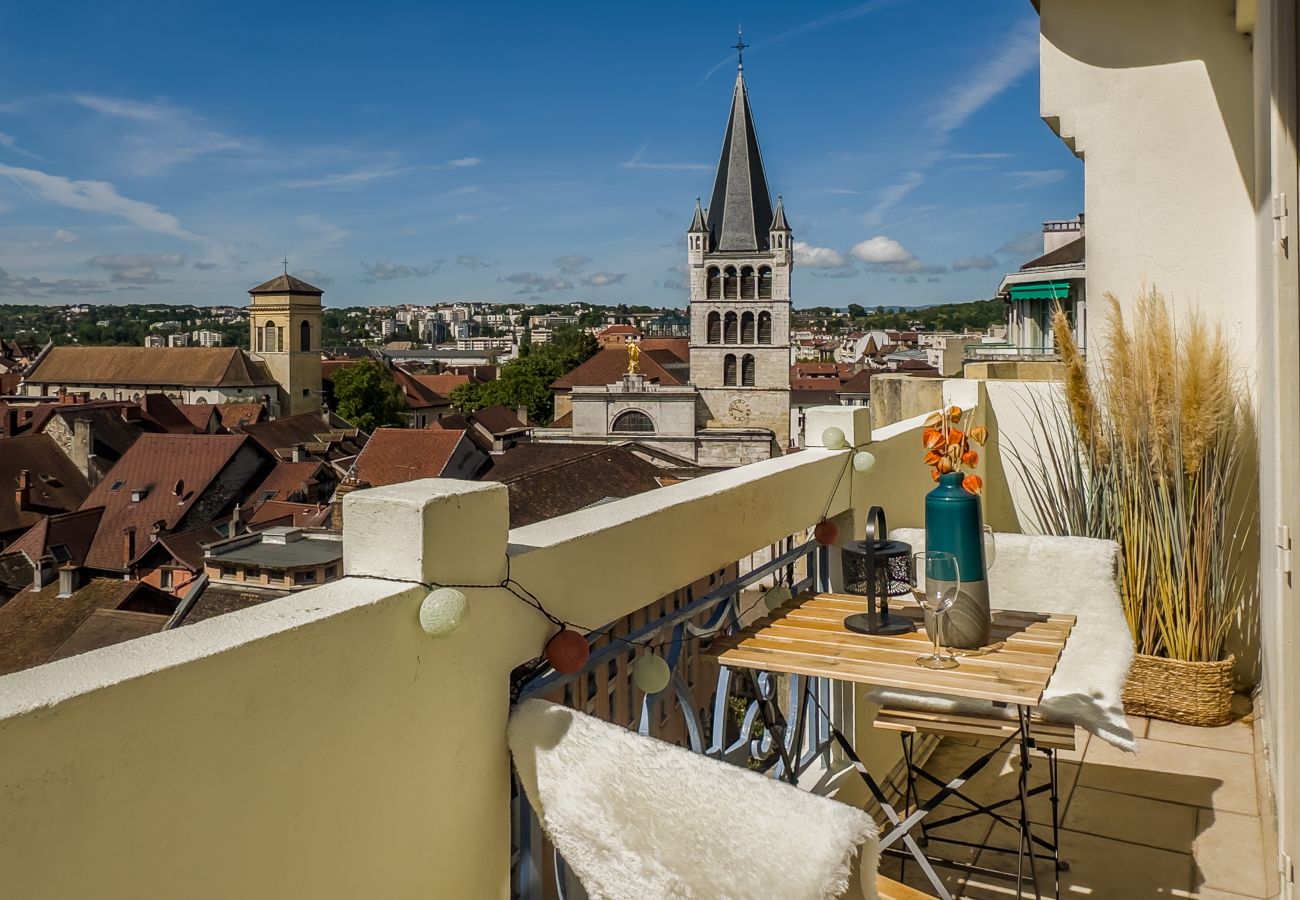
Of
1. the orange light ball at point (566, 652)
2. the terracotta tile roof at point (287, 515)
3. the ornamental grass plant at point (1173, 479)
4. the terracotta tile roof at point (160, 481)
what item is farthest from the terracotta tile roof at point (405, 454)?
the orange light ball at point (566, 652)

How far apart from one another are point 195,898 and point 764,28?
1732 inches

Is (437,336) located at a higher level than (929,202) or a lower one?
higher

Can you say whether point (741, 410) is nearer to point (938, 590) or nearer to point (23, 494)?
point (23, 494)

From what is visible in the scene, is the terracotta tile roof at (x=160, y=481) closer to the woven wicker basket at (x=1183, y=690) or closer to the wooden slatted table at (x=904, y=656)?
the woven wicker basket at (x=1183, y=690)

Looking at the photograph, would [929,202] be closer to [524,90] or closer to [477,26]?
[477,26]

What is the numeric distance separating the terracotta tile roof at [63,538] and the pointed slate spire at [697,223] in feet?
76.1

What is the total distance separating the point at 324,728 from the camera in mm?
1355

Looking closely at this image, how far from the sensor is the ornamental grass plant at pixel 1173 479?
368 cm

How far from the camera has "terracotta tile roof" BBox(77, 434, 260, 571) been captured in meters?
28.3

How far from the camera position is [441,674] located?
1.56 meters

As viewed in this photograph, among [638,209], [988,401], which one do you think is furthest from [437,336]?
[988,401]

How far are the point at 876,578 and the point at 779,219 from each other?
40322mm

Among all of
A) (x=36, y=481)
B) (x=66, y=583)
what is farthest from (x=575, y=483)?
(x=36, y=481)

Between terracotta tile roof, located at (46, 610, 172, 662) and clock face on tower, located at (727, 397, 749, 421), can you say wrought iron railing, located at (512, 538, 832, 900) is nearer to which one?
terracotta tile roof, located at (46, 610, 172, 662)
